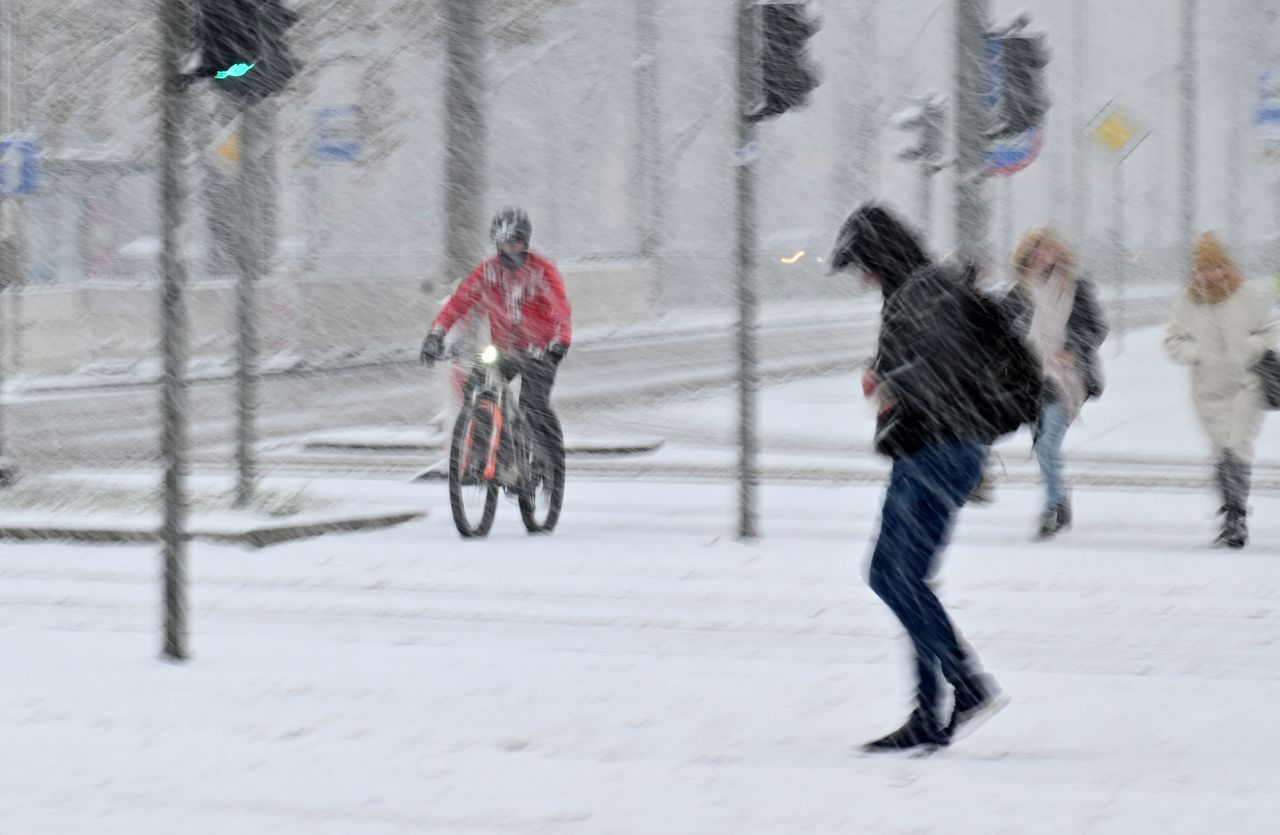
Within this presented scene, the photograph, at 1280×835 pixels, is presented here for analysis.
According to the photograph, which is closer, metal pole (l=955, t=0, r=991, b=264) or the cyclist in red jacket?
the cyclist in red jacket

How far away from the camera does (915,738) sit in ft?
21.0

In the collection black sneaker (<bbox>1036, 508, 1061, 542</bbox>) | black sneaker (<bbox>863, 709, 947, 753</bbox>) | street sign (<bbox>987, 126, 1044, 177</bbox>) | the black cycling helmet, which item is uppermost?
street sign (<bbox>987, 126, 1044, 177</bbox>)

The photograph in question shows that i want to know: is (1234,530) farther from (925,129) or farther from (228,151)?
(925,129)

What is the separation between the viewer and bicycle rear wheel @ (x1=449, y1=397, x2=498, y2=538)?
11.6m

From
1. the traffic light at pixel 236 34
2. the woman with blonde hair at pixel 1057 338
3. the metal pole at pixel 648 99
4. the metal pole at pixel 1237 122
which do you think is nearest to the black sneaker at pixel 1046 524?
the woman with blonde hair at pixel 1057 338

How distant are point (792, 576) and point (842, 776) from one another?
4.31 m

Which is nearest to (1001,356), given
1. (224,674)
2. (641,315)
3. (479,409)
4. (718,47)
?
(224,674)

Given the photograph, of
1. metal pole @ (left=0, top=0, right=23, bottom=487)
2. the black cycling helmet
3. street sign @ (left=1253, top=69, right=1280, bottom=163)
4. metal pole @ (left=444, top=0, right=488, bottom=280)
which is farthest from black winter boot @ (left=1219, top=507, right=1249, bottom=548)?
street sign @ (left=1253, top=69, right=1280, bottom=163)

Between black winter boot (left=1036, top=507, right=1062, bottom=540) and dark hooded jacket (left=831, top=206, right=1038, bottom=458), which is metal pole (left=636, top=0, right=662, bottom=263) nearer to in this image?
black winter boot (left=1036, top=507, right=1062, bottom=540)

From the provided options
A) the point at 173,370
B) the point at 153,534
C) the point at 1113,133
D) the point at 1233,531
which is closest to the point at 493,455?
the point at 153,534

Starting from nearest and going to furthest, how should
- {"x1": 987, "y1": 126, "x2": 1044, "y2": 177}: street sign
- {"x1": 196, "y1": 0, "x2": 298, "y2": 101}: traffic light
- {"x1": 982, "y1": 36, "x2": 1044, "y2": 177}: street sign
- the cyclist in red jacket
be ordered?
{"x1": 196, "y1": 0, "x2": 298, "y2": 101}: traffic light
the cyclist in red jacket
{"x1": 982, "y1": 36, "x2": 1044, "y2": 177}: street sign
{"x1": 987, "y1": 126, "x2": 1044, "y2": 177}: street sign

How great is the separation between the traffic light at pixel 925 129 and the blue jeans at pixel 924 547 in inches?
634

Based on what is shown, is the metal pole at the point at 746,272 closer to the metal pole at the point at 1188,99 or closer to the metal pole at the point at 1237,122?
the metal pole at the point at 1188,99

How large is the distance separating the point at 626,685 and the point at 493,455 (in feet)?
14.3
